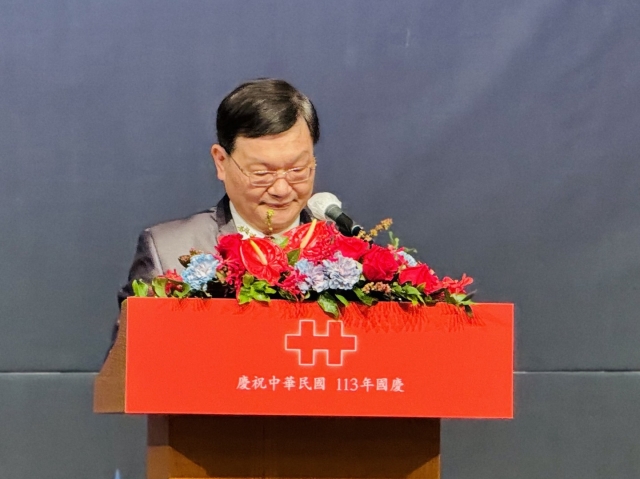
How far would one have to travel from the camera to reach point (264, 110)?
2227 millimetres

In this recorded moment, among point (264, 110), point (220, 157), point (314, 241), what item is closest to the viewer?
point (314, 241)

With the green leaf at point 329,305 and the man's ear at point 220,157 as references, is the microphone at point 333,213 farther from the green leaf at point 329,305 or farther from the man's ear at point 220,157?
the man's ear at point 220,157

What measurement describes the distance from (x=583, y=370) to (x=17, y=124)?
180cm

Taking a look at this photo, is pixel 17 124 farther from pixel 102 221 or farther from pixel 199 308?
pixel 199 308

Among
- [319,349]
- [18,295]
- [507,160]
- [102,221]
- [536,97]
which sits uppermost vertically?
[536,97]

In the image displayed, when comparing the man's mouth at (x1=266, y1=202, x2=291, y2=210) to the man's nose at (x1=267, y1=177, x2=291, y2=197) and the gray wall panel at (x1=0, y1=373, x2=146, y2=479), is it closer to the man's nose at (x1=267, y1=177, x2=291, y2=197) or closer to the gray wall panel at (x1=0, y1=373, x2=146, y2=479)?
the man's nose at (x1=267, y1=177, x2=291, y2=197)

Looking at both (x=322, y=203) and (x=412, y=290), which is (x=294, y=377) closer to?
(x=412, y=290)

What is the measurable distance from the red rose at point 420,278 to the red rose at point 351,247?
0.24 ft

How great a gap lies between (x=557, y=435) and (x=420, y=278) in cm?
159

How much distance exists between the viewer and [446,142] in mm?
3016

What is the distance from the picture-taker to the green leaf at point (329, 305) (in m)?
1.60

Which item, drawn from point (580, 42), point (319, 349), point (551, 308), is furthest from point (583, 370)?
point (319, 349)

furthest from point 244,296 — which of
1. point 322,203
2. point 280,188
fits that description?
point 280,188

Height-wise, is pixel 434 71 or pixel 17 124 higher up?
pixel 434 71
